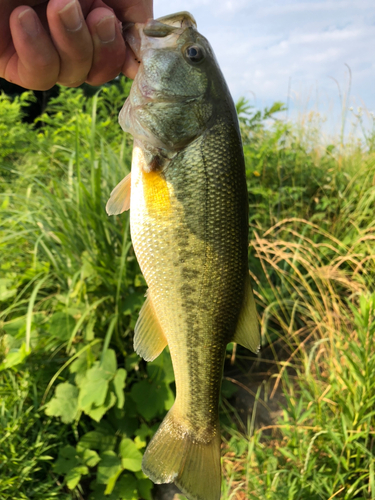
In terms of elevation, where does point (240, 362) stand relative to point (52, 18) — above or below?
below

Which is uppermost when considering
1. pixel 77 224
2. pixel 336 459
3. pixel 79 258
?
pixel 77 224

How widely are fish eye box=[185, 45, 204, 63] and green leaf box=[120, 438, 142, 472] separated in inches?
89.9

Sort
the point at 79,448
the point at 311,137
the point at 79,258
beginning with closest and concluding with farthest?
1. the point at 79,448
2. the point at 79,258
3. the point at 311,137

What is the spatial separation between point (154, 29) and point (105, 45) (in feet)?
0.86

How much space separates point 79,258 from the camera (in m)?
2.82

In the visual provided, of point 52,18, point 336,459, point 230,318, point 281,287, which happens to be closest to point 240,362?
point 281,287

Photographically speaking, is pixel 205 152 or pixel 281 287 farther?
pixel 281 287

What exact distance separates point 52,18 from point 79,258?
1.87 m

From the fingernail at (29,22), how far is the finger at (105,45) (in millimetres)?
185

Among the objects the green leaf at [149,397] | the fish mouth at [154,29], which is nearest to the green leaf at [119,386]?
the green leaf at [149,397]

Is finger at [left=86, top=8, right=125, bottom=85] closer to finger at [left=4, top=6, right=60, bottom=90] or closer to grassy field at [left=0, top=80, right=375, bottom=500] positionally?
finger at [left=4, top=6, right=60, bottom=90]

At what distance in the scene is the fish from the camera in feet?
3.75

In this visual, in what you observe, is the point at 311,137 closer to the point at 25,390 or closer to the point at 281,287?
the point at 281,287

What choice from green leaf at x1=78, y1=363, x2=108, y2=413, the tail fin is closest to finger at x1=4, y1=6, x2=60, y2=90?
the tail fin
